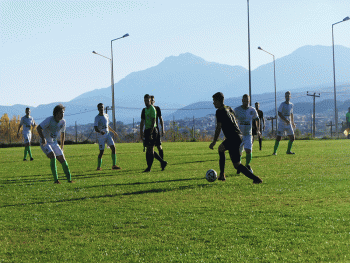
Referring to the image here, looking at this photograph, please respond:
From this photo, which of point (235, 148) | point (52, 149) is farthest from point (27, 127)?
point (235, 148)

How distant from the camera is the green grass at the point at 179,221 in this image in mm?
4004

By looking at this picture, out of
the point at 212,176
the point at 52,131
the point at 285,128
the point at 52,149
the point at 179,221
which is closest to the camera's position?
the point at 179,221

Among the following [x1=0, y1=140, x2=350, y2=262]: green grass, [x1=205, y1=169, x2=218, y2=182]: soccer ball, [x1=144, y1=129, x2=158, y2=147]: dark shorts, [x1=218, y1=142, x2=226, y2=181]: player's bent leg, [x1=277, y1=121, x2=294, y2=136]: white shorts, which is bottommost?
[x1=0, y1=140, x2=350, y2=262]: green grass

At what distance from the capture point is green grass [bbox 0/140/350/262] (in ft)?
13.1

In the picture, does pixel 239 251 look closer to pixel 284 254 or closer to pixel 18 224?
pixel 284 254

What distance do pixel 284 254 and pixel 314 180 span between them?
203 inches

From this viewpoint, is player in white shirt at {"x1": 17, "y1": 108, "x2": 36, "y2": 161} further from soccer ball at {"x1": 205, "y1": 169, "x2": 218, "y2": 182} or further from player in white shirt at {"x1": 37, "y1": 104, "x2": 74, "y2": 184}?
soccer ball at {"x1": 205, "y1": 169, "x2": 218, "y2": 182}

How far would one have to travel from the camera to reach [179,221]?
530cm

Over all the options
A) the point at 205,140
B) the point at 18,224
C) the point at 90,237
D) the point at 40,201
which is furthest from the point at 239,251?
the point at 205,140

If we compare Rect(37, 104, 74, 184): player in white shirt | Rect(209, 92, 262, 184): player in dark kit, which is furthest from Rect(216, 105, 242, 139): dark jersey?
Rect(37, 104, 74, 184): player in white shirt

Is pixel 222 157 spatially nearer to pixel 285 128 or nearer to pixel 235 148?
pixel 235 148

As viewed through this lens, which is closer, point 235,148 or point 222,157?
point 235,148

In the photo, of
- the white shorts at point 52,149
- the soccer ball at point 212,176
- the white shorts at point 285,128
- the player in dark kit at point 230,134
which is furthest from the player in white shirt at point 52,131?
the white shorts at point 285,128

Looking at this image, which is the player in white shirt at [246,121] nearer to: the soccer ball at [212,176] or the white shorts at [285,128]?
the soccer ball at [212,176]
